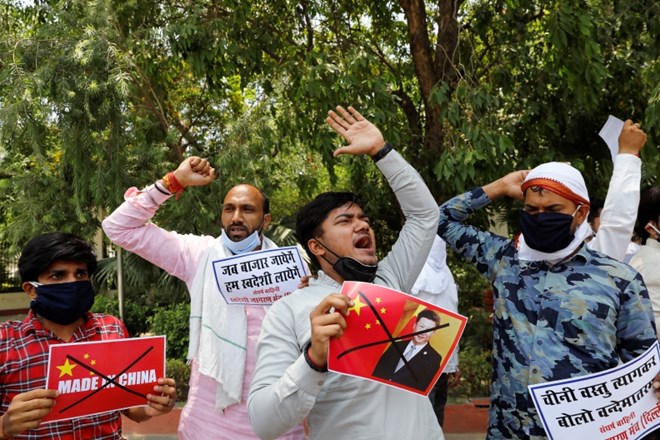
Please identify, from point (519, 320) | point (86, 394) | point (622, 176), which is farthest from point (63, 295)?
point (622, 176)

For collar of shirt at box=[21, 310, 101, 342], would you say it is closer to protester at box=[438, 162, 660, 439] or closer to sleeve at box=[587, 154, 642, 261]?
protester at box=[438, 162, 660, 439]

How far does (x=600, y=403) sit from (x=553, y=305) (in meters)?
Result: 0.35

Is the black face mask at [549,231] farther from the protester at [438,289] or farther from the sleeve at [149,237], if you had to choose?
the protester at [438,289]

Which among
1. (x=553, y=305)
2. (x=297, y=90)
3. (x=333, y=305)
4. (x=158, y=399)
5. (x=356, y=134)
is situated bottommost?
(x=158, y=399)

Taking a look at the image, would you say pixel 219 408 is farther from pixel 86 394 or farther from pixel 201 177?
pixel 201 177

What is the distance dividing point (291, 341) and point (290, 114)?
5284 mm

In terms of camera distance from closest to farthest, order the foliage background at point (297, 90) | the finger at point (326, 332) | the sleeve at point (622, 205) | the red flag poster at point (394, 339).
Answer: the finger at point (326, 332) < the red flag poster at point (394, 339) < the sleeve at point (622, 205) < the foliage background at point (297, 90)

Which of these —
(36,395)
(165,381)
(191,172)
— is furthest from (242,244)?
(36,395)

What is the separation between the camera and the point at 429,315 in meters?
1.87

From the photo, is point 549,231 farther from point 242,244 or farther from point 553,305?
point 242,244

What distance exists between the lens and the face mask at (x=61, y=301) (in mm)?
2275

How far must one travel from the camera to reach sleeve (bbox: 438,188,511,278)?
2.54 metres

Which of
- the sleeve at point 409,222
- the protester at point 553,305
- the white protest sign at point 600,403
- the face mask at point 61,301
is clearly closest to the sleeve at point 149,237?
the face mask at point 61,301

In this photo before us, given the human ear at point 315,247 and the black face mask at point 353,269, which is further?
the human ear at point 315,247
